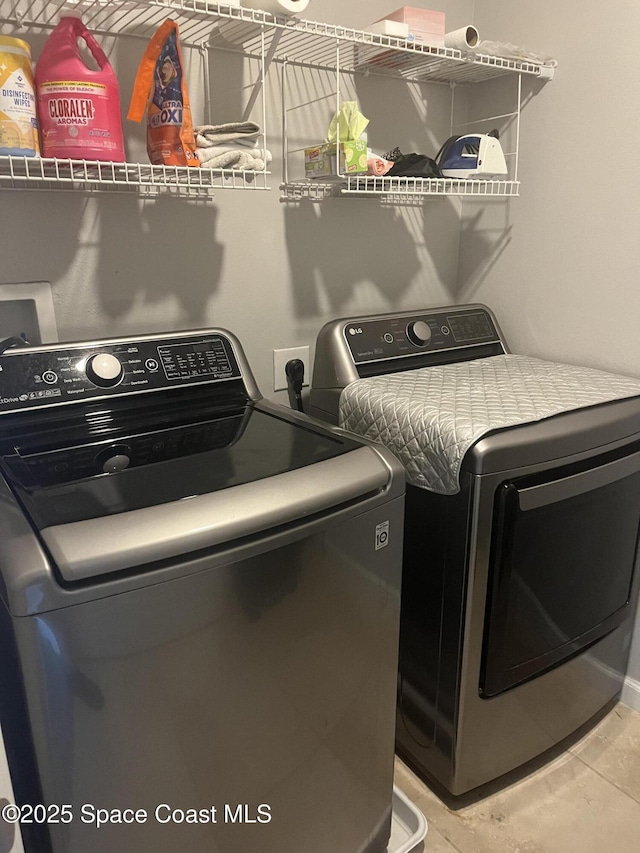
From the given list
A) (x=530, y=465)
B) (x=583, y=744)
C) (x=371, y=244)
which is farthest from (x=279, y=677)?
(x=371, y=244)

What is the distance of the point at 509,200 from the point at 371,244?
413mm

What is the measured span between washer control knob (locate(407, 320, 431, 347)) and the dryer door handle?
56 centimetres

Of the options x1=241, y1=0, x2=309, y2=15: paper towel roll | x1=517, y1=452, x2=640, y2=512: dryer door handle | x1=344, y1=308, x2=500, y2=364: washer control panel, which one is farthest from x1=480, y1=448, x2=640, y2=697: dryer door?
x1=241, y1=0, x2=309, y2=15: paper towel roll

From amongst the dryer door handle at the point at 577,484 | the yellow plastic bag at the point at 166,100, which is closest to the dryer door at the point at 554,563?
the dryer door handle at the point at 577,484

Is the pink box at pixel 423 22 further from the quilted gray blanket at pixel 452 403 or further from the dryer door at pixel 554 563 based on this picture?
the dryer door at pixel 554 563

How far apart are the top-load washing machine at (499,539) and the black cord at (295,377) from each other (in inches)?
3.4

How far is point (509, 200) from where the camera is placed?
179 cm

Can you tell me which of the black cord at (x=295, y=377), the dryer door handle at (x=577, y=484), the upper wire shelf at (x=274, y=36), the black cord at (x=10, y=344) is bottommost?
the dryer door handle at (x=577, y=484)

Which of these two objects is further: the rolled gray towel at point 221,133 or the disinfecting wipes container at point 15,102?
the rolled gray towel at point 221,133

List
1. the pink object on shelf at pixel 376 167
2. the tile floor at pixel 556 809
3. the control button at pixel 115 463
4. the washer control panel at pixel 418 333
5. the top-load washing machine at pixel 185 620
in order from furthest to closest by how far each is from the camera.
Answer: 1. the washer control panel at pixel 418 333
2. the pink object on shelf at pixel 376 167
3. the tile floor at pixel 556 809
4. the control button at pixel 115 463
5. the top-load washing machine at pixel 185 620

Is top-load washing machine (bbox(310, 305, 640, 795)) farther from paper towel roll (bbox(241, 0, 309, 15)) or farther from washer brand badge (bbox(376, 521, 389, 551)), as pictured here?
paper towel roll (bbox(241, 0, 309, 15))

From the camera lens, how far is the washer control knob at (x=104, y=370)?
3.95ft

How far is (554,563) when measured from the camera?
1.31 meters

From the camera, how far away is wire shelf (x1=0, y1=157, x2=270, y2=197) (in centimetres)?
107
